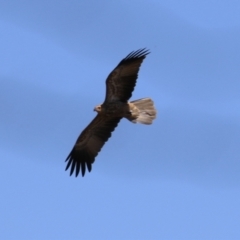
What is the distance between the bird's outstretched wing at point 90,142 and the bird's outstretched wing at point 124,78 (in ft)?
2.57

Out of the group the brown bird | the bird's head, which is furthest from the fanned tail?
the bird's head

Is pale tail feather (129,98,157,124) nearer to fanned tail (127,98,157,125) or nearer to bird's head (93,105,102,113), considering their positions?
fanned tail (127,98,157,125)

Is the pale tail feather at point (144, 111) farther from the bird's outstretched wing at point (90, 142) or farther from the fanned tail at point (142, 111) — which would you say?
the bird's outstretched wing at point (90, 142)

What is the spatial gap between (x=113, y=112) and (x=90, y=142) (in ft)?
5.07

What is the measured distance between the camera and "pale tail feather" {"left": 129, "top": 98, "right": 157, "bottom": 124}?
18.7 meters

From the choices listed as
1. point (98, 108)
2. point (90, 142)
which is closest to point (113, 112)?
point (98, 108)

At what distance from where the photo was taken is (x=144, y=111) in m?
19.0

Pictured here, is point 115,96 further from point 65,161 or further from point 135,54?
point 65,161

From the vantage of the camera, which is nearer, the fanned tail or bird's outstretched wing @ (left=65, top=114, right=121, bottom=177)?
the fanned tail

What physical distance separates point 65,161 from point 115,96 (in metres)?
2.56

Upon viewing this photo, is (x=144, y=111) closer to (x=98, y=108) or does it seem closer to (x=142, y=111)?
(x=142, y=111)

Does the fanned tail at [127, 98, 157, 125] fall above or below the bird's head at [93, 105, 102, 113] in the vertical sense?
above

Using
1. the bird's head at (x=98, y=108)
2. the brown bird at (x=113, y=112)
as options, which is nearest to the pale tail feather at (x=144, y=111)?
the brown bird at (x=113, y=112)

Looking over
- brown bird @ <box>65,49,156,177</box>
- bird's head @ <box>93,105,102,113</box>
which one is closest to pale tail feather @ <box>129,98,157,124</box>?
brown bird @ <box>65,49,156,177</box>
